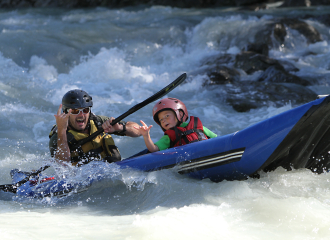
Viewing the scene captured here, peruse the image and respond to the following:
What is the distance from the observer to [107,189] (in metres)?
3.62

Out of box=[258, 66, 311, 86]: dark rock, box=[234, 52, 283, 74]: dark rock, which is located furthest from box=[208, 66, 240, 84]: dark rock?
box=[258, 66, 311, 86]: dark rock

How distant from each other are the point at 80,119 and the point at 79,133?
0.14m

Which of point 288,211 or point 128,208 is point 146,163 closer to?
point 128,208

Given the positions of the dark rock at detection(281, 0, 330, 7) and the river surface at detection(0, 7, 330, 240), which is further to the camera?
the dark rock at detection(281, 0, 330, 7)

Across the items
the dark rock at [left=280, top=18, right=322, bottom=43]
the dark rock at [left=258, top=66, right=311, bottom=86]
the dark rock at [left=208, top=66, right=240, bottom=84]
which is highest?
the dark rock at [left=280, top=18, right=322, bottom=43]

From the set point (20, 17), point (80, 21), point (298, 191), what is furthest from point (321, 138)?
point (20, 17)

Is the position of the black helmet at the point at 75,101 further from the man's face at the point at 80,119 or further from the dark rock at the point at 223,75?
the dark rock at the point at 223,75

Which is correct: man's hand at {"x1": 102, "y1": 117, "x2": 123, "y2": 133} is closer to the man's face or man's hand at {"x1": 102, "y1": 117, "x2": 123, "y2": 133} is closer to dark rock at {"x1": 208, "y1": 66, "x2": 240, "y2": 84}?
the man's face

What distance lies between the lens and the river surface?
2850 mm

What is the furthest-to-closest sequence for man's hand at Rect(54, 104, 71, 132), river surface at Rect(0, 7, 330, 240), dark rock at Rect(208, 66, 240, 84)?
dark rock at Rect(208, 66, 240, 84), man's hand at Rect(54, 104, 71, 132), river surface at Rect(0, 7, 330, 240)

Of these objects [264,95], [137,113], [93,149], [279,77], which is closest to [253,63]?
[279,77]

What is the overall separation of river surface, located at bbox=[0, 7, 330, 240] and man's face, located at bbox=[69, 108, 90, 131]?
16.1 inches

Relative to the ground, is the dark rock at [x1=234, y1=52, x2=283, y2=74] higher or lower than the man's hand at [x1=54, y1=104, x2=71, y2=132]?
higher

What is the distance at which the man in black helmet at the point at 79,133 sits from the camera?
3.65 metres
